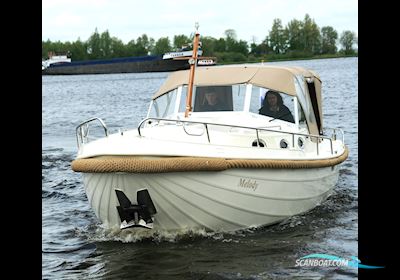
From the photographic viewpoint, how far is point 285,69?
439 inches

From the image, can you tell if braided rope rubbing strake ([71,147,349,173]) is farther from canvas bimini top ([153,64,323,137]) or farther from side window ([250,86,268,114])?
canvas bimini top ([153,64,323,137])

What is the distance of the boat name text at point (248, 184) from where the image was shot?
8914 mm

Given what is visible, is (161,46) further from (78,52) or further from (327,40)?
(327,40)

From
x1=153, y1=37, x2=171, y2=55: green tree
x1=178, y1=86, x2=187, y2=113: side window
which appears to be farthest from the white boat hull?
x1=153, y1=37, x2=171, y2=55: green tree

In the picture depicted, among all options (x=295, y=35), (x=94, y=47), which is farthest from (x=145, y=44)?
(x=295, y=35)

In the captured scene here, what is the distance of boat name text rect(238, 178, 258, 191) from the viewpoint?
29.2 feet

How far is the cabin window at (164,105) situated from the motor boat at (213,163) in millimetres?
38

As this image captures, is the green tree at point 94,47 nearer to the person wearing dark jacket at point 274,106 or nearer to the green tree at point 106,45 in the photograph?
the green tree at point 106,45

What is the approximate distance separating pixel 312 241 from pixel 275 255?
3.03 ft

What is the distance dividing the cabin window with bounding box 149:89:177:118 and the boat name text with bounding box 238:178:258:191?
2.58 metres

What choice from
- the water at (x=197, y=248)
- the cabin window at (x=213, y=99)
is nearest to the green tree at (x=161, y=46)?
the water at (x=197, y=248)

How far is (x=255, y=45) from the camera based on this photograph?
109188 millimetres
